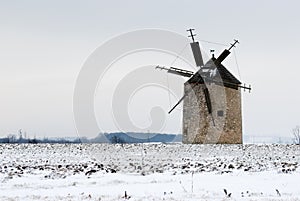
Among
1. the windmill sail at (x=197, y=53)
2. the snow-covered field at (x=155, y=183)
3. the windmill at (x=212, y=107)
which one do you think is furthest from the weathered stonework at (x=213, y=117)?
the snow-covered field at (x=155, y=183)

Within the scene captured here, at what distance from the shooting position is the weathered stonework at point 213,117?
1665 inches

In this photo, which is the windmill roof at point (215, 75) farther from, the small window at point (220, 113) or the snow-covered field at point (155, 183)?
the snow-covered field at point (155, 183)

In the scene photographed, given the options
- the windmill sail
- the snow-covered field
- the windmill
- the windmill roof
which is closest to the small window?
the windmill

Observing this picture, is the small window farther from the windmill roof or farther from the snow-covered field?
the snow-covered field

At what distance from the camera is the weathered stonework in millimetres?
42281

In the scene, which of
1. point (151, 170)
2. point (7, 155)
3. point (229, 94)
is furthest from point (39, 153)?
point (229, 94)

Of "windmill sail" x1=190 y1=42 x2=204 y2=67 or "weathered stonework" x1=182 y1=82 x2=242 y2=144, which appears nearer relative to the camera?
"weathered stonework" x1=182 y1=82 x2=242 y2=144

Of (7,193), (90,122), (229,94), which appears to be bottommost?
(7,193)

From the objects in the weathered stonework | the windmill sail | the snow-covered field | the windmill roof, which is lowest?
the snow-covered field

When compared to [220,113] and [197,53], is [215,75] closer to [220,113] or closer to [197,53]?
[220,113]

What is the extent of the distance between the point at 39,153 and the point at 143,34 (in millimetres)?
14260

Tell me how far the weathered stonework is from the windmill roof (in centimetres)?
54

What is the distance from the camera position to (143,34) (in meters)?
39.2

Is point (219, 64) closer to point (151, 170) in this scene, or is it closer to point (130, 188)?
point (151, 170)
